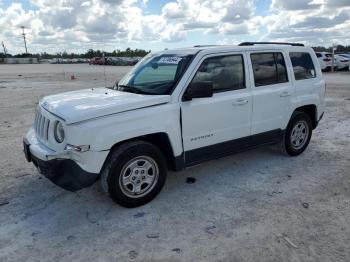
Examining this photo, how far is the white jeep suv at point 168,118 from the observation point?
388cm

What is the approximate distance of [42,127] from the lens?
14.5ft

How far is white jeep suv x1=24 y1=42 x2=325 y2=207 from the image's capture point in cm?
388

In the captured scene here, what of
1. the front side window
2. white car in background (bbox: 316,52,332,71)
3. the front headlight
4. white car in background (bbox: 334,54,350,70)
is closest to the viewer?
the front headlight

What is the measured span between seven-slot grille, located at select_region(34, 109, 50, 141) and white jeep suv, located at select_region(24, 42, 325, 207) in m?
0.01

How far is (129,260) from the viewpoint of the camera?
327 centimetres

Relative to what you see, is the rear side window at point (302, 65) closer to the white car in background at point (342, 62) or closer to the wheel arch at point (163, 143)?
the wheel arch at point (163, 143)

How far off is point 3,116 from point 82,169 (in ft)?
24.0

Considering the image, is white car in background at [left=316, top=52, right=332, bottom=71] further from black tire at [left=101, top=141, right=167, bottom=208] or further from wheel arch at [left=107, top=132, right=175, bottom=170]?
black tire at [left=101, top=141, right=167, bottom=208]

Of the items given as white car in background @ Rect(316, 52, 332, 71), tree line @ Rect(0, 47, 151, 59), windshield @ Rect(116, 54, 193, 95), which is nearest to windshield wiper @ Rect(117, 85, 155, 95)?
windshield @ Rect(116, 54, 193, 95)

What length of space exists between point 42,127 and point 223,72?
2.48m

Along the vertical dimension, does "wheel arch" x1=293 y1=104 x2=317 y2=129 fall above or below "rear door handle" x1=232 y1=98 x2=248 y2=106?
below

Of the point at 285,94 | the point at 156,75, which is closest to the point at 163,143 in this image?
the point at 156,75

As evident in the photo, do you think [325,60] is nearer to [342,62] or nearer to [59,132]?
[342,62]

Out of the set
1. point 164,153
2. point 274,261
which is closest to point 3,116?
point 164,153
